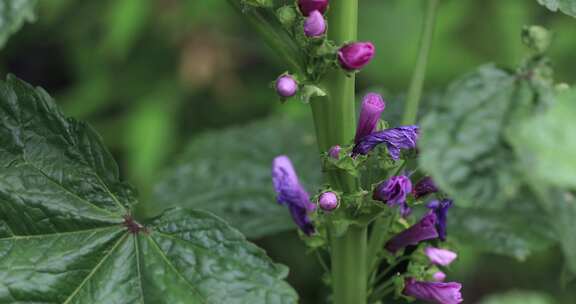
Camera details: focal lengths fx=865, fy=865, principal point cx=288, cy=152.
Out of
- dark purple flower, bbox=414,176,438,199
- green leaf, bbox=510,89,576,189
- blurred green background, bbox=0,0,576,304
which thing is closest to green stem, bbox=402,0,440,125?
dark purple flower, bbox=414,176,438,199

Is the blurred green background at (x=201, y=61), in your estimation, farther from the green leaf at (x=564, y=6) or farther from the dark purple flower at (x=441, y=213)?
the green leaf at (x=564, y=6)

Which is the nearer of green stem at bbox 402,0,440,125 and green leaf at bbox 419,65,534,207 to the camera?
green leaf at bbox 419,65,534,207

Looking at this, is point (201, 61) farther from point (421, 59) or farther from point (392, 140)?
point (392, 140)

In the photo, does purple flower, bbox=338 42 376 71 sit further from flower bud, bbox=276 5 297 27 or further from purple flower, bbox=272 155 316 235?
purple flower, bbox=272 155 316 235

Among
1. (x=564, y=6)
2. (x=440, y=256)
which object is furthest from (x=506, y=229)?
(x=564, y=6)

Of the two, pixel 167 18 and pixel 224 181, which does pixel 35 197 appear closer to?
pixel 224 181

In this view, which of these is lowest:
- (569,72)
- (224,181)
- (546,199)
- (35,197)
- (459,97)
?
(546,199)

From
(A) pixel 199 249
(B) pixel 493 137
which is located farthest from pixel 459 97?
(A) pixel 199 249
